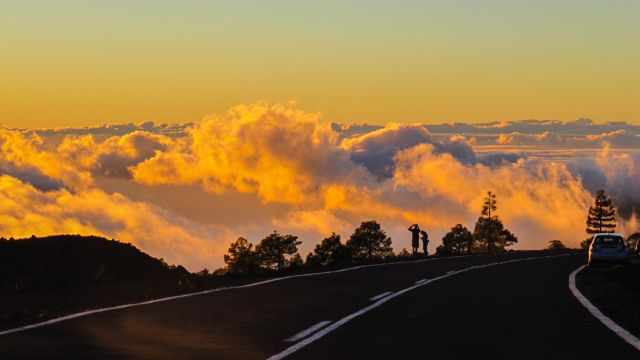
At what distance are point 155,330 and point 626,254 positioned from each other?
1335 inches

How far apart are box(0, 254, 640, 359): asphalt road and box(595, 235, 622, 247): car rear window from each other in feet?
64.5

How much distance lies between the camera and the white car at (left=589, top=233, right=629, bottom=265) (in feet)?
147

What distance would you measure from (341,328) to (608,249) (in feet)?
101

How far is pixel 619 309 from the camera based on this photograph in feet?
70.1

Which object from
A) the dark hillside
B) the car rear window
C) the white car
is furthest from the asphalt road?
the car rear window

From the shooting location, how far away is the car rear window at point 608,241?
4588 cm

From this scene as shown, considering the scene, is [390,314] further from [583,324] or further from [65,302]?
[65,302]

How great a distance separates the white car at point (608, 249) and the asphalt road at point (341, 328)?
1866 cm

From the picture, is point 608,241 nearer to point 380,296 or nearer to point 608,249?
point 608,249

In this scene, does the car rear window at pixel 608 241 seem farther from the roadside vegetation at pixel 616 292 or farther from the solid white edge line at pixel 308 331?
the solid white edge line at pixel 308 331

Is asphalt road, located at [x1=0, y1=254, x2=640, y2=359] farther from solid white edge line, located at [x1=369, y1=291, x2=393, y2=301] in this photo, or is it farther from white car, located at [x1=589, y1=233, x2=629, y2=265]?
white car, located at [x1=589, y1=233, x2=629, y2=265]

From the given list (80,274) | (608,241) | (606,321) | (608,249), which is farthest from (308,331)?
(608,241)

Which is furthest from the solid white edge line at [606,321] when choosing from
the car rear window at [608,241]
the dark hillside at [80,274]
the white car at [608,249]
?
the car rear window at [608,241]

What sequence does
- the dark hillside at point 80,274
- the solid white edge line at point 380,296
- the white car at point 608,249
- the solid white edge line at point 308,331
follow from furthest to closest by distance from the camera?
the white car at point 608,249 < the dark hillside at point 80,274 < the solid white edge line at point 380,296 < the solid white edge line at point 308,331
